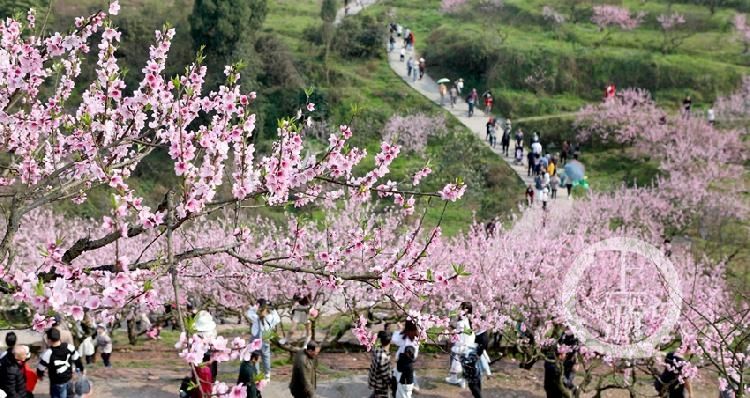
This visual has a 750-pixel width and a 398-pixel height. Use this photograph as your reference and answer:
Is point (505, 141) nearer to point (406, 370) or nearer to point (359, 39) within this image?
point (359, 39)

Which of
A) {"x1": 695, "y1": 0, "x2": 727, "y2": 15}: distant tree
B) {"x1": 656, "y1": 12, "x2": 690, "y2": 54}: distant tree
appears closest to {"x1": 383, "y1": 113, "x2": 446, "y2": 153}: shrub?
{"x1": 656, "y1": 12, "x2": 690, "y2": 54}: distant tree

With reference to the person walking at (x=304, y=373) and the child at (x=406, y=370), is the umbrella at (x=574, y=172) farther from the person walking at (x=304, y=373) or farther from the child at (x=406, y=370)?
the person walking at (x=304, y=373)

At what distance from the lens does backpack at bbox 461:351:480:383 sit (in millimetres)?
12289

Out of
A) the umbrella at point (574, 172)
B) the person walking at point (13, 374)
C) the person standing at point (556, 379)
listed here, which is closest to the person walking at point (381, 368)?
the person standing at point (556, 379)

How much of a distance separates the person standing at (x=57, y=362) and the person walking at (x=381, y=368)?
403cm

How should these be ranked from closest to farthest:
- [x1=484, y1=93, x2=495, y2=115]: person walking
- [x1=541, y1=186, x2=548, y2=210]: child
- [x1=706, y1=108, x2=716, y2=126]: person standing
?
1. [x1=541, y1=186, x2=548, y2=210]: child
2. [x1=706, y1=108, x2=716, y2=126]: person standing
3. [x1=484, y1=93, x2=495, y2=115]: person walking

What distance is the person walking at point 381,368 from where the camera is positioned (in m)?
11.2

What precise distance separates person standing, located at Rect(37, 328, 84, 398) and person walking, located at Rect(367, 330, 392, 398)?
4031 mm

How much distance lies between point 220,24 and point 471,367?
30.8 meters

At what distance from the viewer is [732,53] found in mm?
47344

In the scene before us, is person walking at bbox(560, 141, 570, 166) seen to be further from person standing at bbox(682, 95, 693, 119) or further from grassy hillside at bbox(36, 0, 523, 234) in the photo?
person standing at bbox(682, 95, 693, 119)

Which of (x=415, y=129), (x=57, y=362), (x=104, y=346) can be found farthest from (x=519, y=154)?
(x=57, y=362)

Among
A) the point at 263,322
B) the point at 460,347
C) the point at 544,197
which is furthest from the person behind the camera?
the point at 544,197

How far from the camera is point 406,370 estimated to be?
11.4 metres
